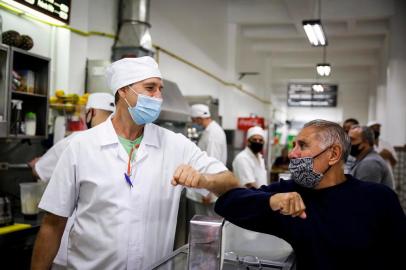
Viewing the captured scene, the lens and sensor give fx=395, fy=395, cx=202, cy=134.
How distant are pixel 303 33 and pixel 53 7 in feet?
21.6

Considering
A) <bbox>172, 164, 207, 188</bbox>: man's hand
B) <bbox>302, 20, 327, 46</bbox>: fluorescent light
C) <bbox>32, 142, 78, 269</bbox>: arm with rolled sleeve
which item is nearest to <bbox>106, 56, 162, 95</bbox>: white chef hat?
<bbox>32, 142, 78, 269</bbox>: arm with rolled sleeve

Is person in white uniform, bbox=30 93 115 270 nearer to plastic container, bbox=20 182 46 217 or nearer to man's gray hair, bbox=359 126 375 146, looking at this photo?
plastic container, bbox=20 182 46 217

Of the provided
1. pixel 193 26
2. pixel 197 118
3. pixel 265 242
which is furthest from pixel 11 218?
pixel 193 26

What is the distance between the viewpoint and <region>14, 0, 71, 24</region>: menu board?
10.8 feet

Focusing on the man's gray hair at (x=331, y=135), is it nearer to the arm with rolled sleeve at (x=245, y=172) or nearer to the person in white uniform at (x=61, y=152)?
the person in white uniform at (x=61, y=152)

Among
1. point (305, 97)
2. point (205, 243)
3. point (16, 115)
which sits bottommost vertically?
point (205, 243)

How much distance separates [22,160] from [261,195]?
2686 millimetres

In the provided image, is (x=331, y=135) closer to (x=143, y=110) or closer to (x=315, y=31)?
(x=143, y=110)

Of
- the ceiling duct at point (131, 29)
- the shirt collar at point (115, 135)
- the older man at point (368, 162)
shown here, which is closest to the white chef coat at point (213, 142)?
the ceiling duct at point (131, 29)

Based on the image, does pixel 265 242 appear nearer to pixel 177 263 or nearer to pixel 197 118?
pixel 177 263

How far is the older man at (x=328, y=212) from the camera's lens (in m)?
1.63

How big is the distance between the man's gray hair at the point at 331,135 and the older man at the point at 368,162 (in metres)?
1.96

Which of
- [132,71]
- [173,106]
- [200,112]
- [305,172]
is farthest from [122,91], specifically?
[200,112]

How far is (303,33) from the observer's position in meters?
8.94
